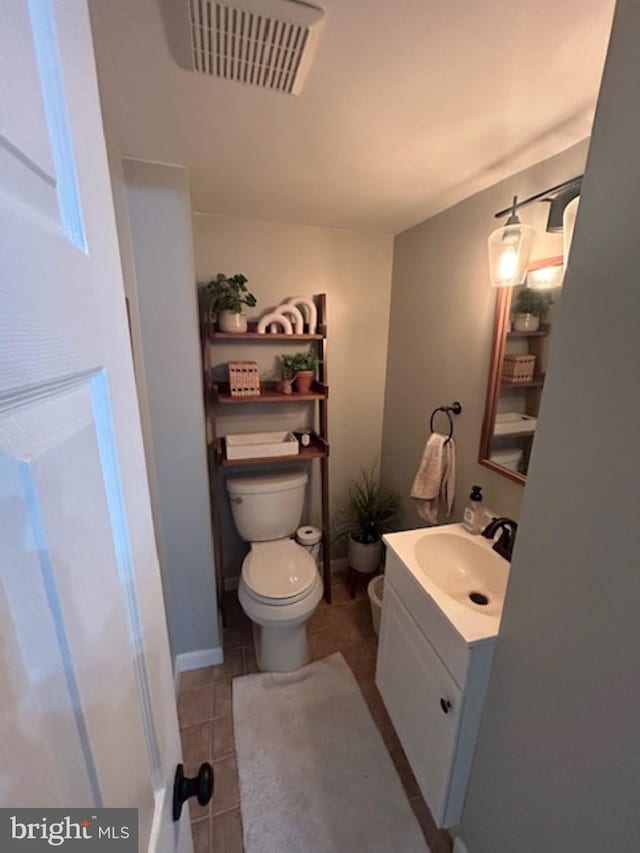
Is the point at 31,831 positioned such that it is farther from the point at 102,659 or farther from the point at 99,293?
the point at 99,293

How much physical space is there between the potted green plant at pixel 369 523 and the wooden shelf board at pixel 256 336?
1010 mm

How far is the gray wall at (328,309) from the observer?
6.03ft

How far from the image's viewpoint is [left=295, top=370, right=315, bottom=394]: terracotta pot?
189 cm


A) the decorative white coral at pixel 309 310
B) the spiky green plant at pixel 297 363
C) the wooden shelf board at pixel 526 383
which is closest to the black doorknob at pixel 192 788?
the wooden shelf board at pixel 526 383

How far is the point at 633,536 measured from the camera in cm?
59

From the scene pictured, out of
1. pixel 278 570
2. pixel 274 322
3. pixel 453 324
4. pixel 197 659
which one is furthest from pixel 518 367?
pixel 197 659

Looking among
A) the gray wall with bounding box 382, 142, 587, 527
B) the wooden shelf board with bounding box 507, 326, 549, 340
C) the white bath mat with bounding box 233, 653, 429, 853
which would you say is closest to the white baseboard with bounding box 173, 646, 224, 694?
the white bath mat with bounding box 233, 653, 429, 853

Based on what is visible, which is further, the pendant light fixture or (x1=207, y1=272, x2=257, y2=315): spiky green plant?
(x1=207, y1=272, x2=257, y2=315): spiky green plant

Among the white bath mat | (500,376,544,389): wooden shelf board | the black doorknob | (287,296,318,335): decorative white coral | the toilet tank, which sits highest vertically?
(287,296,318,335): decorative white coral

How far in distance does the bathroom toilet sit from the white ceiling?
1.42m

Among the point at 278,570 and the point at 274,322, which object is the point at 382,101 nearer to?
the point at 274,322

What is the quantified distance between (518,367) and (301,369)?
3.37 feet

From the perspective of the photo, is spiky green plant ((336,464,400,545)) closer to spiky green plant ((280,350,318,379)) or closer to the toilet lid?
the toilet lid
